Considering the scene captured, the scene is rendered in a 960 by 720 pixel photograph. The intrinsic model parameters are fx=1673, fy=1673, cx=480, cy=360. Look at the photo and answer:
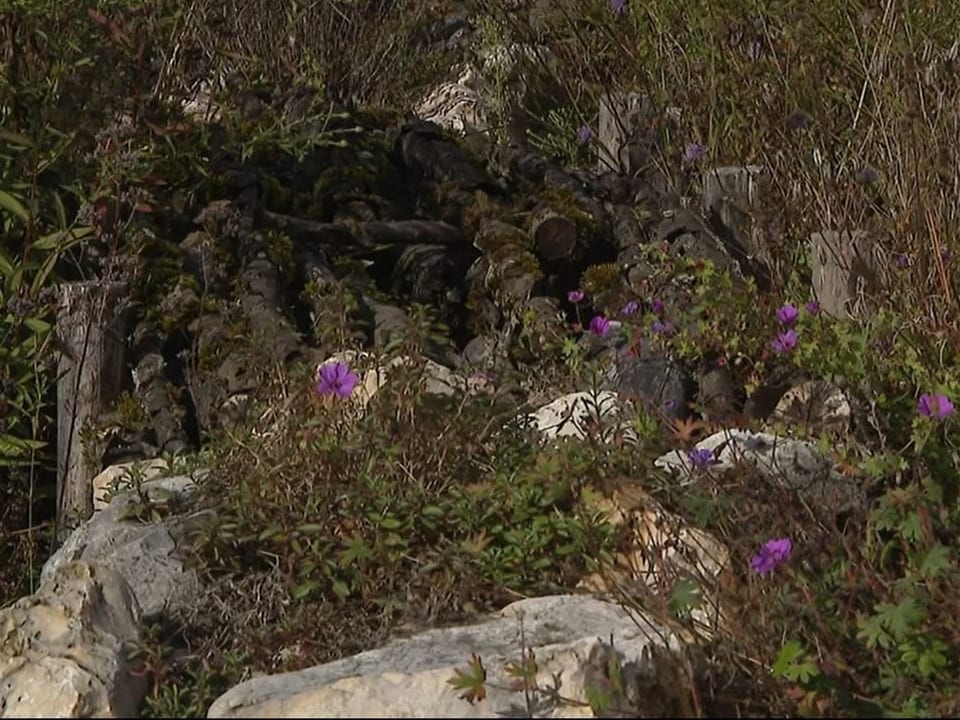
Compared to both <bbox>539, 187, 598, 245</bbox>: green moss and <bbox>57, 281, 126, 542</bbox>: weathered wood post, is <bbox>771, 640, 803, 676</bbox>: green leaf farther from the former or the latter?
<bbox>539, 187, 598, 245</bbox>: green moss

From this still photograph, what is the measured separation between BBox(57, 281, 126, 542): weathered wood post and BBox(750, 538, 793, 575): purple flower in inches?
85.1

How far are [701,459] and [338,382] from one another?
3.08 feet

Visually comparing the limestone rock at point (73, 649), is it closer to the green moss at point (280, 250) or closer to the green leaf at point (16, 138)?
the green leaf at point (16, 138)

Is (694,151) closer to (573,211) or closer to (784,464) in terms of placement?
(573,211)

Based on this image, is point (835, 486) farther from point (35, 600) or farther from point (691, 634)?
point (35, 600)

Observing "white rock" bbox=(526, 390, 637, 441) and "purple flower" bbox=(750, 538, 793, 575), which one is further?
"white rock" bbox=(526, 390, 637, 441)

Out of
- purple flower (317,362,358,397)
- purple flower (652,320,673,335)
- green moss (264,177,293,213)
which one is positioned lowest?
green moss (264,177,293,213)

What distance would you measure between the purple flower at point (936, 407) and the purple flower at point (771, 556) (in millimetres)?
807

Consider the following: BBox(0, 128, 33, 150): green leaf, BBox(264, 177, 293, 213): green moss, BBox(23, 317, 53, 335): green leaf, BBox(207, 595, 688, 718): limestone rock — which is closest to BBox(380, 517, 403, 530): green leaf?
BBox(207, 595, 688, 718): limestone rock

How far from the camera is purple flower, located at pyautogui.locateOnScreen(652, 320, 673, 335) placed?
5324 mm

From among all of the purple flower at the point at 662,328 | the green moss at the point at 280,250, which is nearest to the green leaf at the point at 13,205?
the green moss at the point at 280,250

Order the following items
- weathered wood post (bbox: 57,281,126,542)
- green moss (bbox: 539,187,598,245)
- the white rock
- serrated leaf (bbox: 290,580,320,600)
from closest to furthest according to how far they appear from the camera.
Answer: serrated leaf (bbox: 290,580,320,600) → the white rock → weathered wood post (bbox: 57,281,126,542) → green moss (bbox: 539,187,598,245)

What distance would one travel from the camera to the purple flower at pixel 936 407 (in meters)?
4.09

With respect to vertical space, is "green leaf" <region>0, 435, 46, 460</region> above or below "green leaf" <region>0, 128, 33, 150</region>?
below
